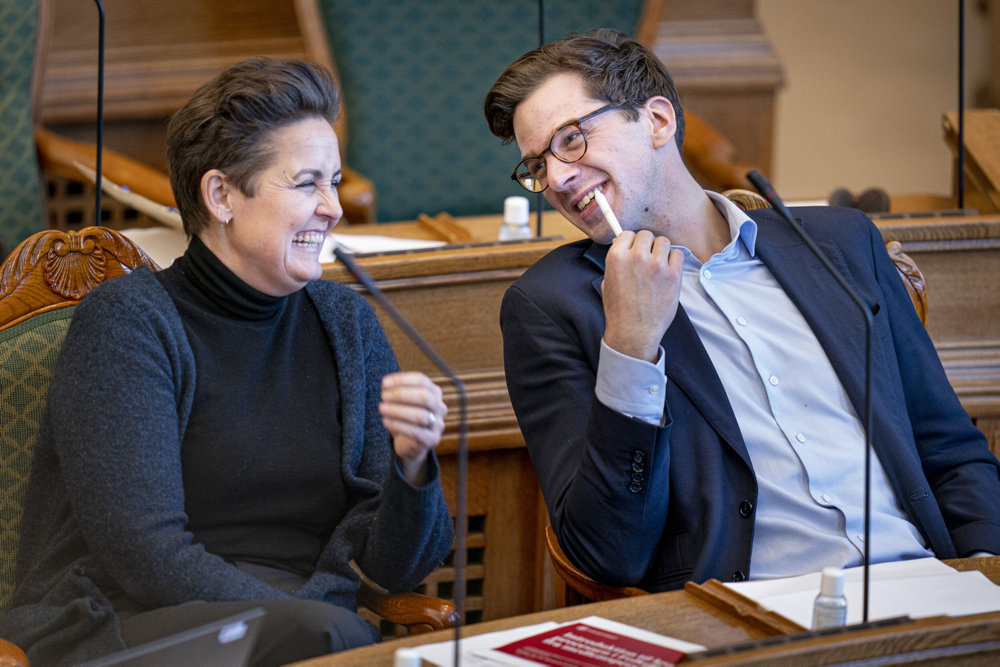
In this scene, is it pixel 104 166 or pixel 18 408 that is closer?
pixel 18 408

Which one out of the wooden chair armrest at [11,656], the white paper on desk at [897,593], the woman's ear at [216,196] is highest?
the woman's ear at [216,196]

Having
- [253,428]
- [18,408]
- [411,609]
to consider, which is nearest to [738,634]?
[411,609]

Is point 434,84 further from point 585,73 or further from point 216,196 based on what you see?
point 216,196

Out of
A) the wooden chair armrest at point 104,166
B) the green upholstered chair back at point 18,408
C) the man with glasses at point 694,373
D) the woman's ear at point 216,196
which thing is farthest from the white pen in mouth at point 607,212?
the wooden chair armrest at point 104,166

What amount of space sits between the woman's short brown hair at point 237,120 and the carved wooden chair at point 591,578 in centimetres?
63

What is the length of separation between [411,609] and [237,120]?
0.65m

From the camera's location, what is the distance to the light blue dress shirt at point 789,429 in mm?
1490

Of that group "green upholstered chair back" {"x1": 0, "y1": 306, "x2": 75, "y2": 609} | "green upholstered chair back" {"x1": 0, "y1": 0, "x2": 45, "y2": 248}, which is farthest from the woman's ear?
"green upholstered chair back" {"x1": 0, "y1": 0, "x2": 45, "y2": 248}

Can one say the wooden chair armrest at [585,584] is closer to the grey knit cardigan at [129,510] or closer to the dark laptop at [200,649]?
the grey knit cardigan at [129,510]

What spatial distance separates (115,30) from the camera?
10.9ft

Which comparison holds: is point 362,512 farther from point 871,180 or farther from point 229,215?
point 871,180

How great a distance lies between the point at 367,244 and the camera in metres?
2.25

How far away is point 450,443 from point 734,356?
2.20 ft

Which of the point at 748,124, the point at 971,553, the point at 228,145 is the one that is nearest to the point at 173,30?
the point at 748,124
